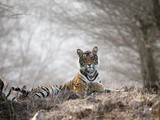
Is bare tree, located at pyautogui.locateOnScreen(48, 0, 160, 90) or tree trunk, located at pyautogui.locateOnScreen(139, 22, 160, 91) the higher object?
bare tree, located at pyautogui.locateOnScreen(48, 0, 160, 90)

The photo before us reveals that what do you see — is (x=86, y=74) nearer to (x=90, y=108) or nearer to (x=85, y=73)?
(x=85, y=73)

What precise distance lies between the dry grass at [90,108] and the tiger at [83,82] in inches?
80.8

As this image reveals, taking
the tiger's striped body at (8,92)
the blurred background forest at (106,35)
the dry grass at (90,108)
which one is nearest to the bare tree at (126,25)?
the blurred background forest at (106,35)

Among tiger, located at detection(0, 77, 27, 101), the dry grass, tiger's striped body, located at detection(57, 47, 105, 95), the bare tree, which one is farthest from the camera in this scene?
the bare tree

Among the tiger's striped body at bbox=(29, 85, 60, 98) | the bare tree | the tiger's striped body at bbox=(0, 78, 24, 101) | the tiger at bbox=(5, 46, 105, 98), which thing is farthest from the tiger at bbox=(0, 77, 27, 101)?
the bare tree

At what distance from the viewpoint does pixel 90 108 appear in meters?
7.18

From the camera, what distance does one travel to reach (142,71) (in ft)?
78.8

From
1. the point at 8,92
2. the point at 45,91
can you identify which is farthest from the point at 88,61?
the point at 8,92

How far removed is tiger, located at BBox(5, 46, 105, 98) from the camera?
10.7 meters

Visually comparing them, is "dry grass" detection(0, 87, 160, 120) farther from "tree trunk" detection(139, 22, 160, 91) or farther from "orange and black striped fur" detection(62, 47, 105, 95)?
"tree trunk" detection(139, 22, 160, 91)

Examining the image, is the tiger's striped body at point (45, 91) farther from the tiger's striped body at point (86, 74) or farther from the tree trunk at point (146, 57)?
the tree trunk at point (146, 57)

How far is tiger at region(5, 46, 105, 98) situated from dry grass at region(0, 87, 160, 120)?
2.05 m

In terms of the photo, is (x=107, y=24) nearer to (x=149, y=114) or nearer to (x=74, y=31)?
(x=74, y=31)

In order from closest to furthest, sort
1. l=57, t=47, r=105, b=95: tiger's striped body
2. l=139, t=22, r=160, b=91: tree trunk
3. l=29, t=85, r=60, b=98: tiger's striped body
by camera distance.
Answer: l=29, t=85, r=60, b=98: tiger's striped body, l=57, t=47, r=105, b=95: tiger's striped body, l=139, t=22, r=160, b=91: tree trunk
